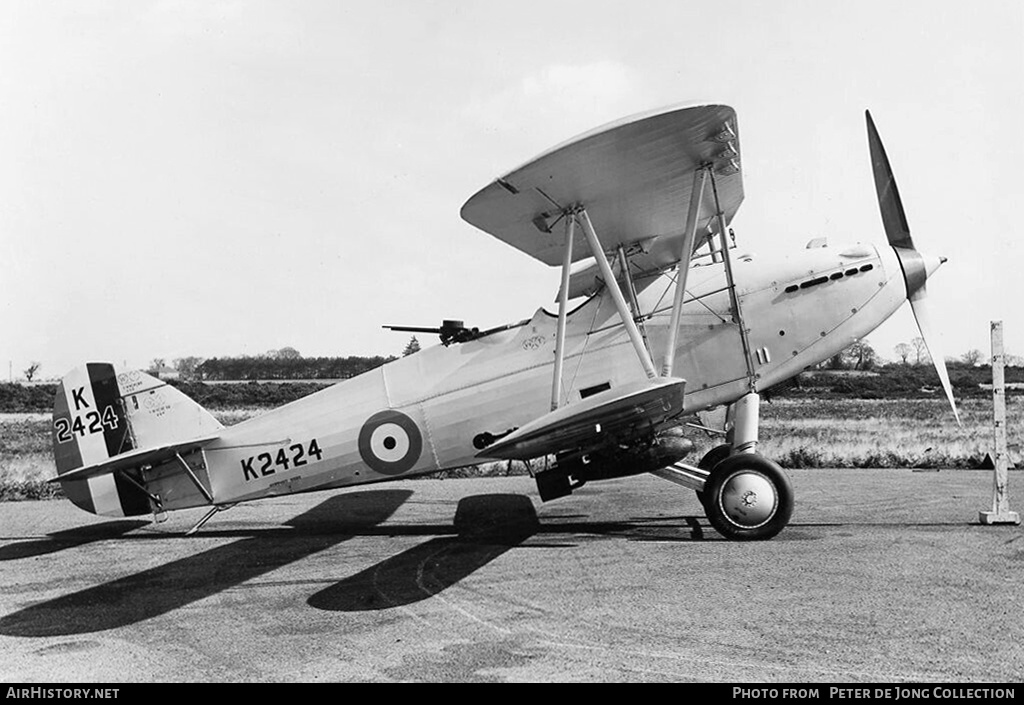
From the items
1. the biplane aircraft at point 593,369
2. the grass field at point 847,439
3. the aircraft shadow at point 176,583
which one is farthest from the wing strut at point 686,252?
the grass field at point 847,439

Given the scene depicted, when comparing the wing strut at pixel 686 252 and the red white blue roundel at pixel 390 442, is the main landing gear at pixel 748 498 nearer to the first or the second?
the wing strut at pixel 686 252

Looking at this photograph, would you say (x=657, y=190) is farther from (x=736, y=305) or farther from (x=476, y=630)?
(x=476, y=630)

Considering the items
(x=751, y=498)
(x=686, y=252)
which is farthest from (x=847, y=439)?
(x=686, y=252)

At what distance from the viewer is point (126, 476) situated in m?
8.30

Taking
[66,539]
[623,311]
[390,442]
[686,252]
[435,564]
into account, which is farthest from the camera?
[66,539]

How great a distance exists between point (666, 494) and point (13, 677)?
8304mm

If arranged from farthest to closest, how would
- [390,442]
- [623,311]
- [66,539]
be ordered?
[66,539] → [390,442] → [623,311]

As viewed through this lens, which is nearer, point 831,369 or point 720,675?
point 720,675

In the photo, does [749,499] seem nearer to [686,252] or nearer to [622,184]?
[686,252]

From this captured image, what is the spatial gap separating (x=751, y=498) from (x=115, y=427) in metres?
7.26

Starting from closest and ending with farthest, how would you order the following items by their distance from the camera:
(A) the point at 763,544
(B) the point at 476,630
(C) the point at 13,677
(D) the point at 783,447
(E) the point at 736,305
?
(C) the point at 13,677, (B) the point at 476,630, (A) the point at 763,544, (E) the point at 736,305, (D) the point at 783,447

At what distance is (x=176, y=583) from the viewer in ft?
20.9
